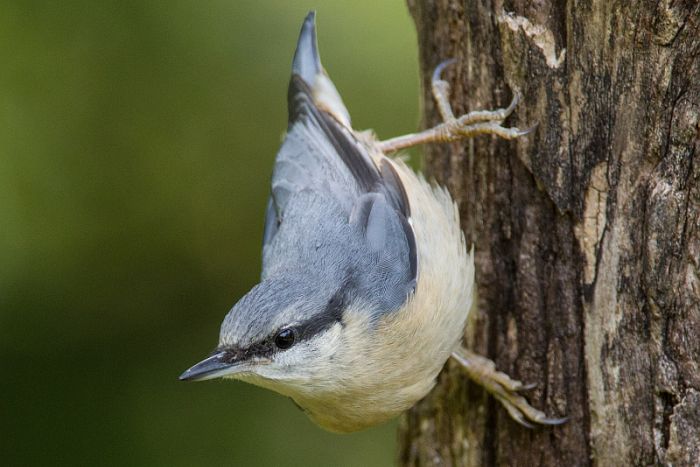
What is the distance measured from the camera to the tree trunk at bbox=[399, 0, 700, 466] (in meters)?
2.41

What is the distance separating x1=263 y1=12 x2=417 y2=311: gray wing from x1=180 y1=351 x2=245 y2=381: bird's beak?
381mm

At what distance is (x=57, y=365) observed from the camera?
14.0 feet

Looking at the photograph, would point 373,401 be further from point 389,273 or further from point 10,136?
point 10,136

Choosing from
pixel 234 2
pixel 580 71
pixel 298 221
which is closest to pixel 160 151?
pixel 234 2

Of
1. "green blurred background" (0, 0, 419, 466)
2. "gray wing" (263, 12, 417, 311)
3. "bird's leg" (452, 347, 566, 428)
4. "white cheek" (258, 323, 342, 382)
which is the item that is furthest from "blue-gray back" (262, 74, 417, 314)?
"green blurred background" (0, 0, 419, 466)

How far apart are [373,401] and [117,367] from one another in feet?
6.52

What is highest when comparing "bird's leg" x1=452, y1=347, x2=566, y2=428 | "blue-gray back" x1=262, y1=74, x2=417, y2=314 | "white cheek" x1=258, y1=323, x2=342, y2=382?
"blue-gray back" x1=262, y1=74, x2=417, y2=314

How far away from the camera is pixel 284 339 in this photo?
103 inches

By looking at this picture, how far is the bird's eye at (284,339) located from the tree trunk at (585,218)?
0.82m

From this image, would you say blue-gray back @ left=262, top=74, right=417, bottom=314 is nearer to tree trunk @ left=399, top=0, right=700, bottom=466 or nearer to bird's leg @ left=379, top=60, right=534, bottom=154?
bird's leg @ left=379, top=60, right=534, bottom=154

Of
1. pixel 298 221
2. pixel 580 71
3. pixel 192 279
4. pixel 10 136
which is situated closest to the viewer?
pixel 580 71

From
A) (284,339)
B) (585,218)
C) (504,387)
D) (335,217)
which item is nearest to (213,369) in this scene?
(284,339)

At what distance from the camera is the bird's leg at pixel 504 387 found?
9.53ft

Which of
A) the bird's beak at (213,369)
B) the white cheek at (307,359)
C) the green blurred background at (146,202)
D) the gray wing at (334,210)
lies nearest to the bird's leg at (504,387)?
the gray wing at (334,210)
